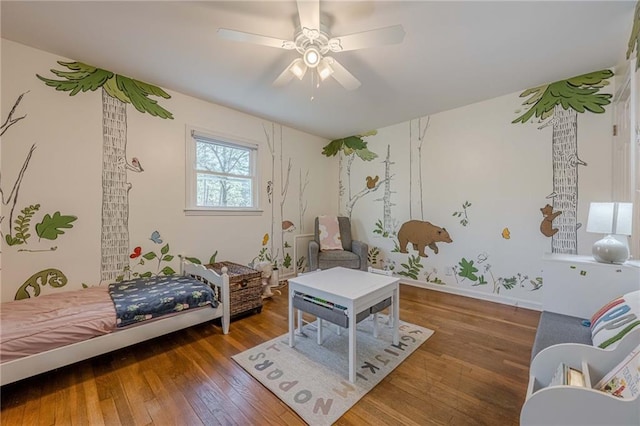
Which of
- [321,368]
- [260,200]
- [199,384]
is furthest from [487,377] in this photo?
[260,200]

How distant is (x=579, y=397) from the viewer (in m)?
0.77

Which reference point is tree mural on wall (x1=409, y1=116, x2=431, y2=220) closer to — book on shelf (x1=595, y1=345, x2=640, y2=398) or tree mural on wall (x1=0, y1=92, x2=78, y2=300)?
book on shelf (x1=595, y1=345, x2=640, y2=398)

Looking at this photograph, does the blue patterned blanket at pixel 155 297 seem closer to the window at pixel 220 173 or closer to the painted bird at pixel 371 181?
the window at pixel 220 173

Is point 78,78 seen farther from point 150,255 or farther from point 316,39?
point 316,39

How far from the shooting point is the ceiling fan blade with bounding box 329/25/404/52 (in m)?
1.47

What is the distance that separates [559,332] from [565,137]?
224 cm

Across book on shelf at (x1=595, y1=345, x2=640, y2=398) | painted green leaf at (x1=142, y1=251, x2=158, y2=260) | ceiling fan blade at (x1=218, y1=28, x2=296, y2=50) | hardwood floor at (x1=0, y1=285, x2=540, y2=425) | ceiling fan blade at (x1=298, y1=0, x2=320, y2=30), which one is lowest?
hardwood floor at (x1=0, y1=285, x2=540, y2=425)

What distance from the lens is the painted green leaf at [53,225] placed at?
2098 mm

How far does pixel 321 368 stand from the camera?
1.78m

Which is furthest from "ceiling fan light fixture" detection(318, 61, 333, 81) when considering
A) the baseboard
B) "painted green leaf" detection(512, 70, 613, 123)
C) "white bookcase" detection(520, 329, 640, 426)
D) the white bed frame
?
the baseboard

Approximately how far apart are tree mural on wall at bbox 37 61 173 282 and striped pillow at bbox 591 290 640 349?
3530 mm

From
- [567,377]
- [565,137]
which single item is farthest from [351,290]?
[565,137]

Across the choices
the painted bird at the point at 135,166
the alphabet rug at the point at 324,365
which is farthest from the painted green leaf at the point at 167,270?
the alphabet rug at the point at 324,365

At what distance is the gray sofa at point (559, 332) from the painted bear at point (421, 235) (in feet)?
5.61
